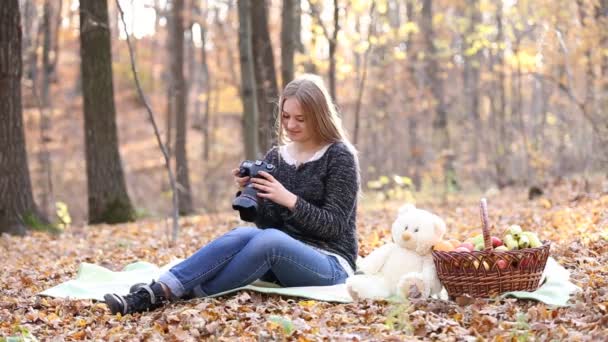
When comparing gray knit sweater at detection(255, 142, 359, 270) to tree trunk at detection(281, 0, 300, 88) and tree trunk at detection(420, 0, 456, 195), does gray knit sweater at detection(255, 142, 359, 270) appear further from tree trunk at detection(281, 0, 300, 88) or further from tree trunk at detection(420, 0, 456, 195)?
tree trunk at detection(420, 0, 456, 195)

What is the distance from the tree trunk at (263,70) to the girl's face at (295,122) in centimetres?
582

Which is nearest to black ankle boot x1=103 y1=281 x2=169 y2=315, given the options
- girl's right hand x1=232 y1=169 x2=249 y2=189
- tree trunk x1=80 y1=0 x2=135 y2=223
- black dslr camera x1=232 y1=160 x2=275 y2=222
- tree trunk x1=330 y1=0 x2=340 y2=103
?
black dslr camera x1=232 y1=160 x2=275 y2=222

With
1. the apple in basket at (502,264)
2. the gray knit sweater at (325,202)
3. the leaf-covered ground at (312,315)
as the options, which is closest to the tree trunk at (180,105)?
the leaf-covered ground at (312,315)

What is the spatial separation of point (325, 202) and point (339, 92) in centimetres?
1628

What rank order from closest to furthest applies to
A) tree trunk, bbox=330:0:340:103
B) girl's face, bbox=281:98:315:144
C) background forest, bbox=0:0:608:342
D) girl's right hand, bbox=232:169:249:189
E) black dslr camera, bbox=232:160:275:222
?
background forest, bbox=0:0:608:342 → black dslr camera, bbox=232:160:275:222 → girl's right hand, bbox=232:169:249:189 → girl's face, bbox=281:98:315:144 → tree trunk, bbox=330:0:340:103

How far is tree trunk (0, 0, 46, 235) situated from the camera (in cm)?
838

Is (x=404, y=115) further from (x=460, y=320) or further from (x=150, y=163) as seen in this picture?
(x=460, y=320)

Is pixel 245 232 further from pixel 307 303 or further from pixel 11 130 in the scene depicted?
pixel 11 130

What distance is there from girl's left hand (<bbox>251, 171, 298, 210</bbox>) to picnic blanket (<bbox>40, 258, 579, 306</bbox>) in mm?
501

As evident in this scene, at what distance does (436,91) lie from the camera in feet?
58.7

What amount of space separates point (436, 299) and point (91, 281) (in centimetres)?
231

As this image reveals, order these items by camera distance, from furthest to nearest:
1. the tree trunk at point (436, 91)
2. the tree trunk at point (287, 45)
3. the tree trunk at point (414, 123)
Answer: the tree trunk at point (414, 123) → the tree trunk at point (436, 91) → the tree trunk at point (287, 45)

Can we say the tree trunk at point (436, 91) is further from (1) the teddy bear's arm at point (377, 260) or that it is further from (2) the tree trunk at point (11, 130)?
(1) the teddy bear's arm at point (377, 260)

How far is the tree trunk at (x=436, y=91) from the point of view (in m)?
17.1
